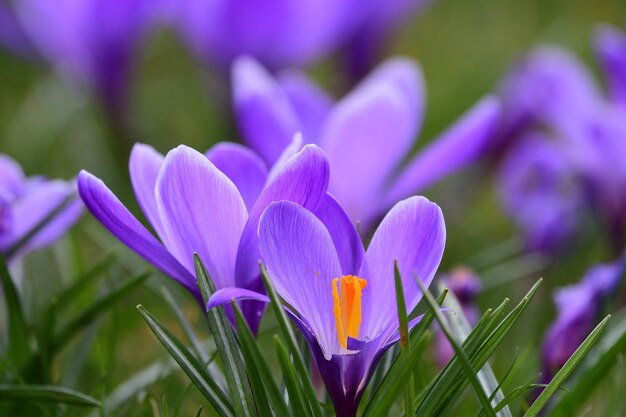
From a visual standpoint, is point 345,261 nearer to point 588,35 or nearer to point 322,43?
point 322,43

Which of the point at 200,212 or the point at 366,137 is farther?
the point at 366,137

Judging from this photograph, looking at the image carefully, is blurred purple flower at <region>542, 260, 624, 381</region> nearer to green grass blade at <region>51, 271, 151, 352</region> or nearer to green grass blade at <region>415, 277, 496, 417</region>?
green grass blade at <region>415, 277, 496, 417</region>

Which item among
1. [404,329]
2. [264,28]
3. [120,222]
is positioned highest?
[264,28]

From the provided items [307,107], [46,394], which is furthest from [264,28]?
[46,394]

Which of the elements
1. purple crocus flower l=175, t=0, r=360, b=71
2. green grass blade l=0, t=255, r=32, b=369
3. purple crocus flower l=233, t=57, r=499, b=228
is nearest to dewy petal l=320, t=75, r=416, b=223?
purple crocus flower l=233, t=57, r=499, b=228

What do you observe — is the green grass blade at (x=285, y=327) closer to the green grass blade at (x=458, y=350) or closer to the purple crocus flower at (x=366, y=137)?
the green grass blade at (x=458, y=350)

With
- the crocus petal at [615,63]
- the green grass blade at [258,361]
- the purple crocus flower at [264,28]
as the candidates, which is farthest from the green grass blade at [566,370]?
the purple crocus flower at [264,28]

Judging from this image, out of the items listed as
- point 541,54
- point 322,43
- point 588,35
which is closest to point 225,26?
point 322,43

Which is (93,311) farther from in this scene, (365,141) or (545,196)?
(545,196)
